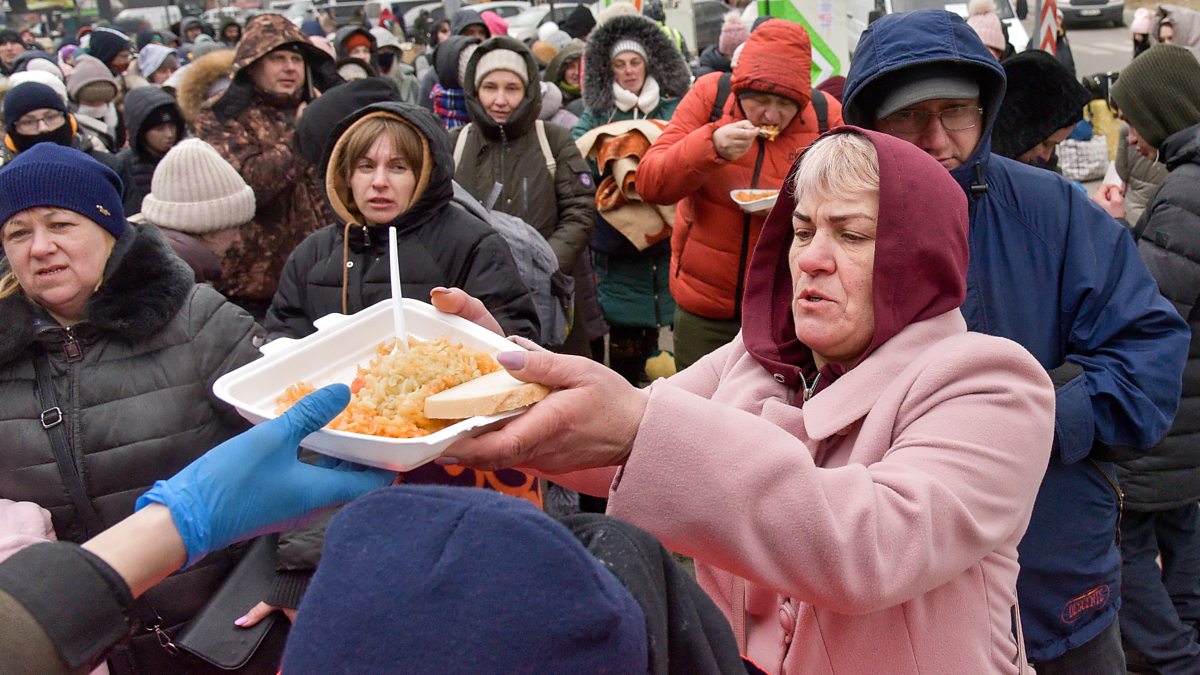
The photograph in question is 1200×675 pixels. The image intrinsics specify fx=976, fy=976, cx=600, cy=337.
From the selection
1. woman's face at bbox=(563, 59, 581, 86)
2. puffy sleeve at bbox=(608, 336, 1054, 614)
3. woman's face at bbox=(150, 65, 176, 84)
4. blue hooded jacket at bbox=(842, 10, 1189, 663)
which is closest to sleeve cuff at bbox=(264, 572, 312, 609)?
puffy sleeve at bbox=(608, 336, 1054, 614)

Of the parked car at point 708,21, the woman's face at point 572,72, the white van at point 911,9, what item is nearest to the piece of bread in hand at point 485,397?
the woman's face at point 572,72

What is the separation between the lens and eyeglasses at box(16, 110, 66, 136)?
19.5 ft

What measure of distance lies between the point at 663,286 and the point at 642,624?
4.89 m

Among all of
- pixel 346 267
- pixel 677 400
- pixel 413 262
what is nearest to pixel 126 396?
pixel 346 267

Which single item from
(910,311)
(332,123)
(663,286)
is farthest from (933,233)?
(663,286)

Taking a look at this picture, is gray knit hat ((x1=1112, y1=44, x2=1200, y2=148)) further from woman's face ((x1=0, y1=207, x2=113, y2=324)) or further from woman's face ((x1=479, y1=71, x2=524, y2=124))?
woman's face ((x1=0, y1=207, x2=113, y2=324))

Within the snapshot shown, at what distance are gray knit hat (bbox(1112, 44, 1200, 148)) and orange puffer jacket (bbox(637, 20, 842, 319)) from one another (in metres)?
1.22

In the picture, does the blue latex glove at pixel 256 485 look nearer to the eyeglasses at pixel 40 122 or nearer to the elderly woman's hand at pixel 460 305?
the elderly woman's hand at pixel 460 305

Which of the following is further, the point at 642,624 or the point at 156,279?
the point at 156,279

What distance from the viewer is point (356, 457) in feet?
5.87

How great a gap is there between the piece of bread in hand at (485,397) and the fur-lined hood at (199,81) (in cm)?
546

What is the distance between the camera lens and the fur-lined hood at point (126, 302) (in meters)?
2.57

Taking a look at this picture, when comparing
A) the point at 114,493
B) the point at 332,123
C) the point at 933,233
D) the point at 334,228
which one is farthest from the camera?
the point at 332,123

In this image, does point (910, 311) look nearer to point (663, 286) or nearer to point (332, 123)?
point (332, 123)
